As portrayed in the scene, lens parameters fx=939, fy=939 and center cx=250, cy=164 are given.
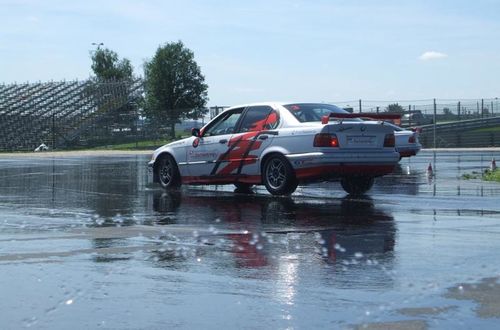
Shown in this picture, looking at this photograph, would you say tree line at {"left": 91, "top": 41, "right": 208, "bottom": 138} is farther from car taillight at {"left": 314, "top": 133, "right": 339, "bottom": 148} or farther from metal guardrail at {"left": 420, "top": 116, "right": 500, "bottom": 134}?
car taillight at {"left": 314, "top": 133, "right": 339, "bottom": 148}

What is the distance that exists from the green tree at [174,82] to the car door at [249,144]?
4489cm

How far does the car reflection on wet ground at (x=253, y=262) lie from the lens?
5.66m

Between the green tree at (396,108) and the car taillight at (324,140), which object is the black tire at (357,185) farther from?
the green tree at (396,108)

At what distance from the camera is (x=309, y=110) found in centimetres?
1473

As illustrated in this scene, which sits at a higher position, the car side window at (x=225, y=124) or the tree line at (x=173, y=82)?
the tree line at (x=173, y=82)

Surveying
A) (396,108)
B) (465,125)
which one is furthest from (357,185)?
(465,125)

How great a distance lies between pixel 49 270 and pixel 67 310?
158 centimetres

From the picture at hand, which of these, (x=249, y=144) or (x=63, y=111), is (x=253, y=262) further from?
(x=63, y=111)

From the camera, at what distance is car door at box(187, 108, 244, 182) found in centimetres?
1561

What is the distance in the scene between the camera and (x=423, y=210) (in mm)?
12000

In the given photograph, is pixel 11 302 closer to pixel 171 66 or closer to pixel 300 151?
pixel 300 151

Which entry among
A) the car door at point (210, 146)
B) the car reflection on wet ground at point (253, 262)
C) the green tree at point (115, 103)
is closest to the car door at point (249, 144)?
the car door at point (210, 146)

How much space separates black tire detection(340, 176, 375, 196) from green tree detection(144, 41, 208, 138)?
Result: 45175mm

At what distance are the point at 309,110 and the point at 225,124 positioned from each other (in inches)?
68.4
